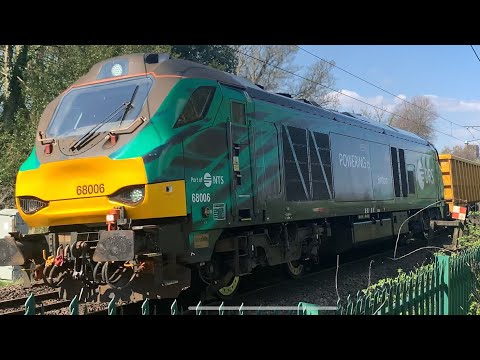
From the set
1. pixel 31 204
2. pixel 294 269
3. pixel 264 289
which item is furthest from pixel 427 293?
pixel 294 269

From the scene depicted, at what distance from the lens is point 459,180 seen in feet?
66.0

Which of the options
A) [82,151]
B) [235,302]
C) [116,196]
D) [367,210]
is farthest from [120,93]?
[367,210]

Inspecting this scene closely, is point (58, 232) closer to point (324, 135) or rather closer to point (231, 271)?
point (231, 271)

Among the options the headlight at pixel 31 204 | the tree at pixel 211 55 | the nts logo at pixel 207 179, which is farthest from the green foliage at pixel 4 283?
the tree at pixel 211 55

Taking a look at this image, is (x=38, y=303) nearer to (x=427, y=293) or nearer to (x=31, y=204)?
(x=31, y=204)

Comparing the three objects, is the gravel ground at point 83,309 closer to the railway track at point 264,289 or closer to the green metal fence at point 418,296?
the railway track at point 264,289

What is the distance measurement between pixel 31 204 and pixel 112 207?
1.48m

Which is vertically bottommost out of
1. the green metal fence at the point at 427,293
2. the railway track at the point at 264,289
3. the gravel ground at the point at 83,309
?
the railway track at the point at 264,289

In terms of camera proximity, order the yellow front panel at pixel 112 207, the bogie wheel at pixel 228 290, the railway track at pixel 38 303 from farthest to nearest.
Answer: the bogie wheel at pixel 228 290, the railway track at pixel 38 303, the yellow front panel at pixel 112 207

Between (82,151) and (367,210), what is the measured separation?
6.99 m

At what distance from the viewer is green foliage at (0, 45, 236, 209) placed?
16.3 m

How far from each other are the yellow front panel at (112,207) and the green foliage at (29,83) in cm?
1033

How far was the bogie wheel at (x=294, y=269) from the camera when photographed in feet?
31.6

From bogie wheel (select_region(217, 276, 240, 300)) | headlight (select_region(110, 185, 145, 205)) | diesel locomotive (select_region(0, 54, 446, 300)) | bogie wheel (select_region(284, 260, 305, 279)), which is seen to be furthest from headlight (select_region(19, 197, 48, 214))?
bogie wheel (select_region(284, 260, 305, 279))
